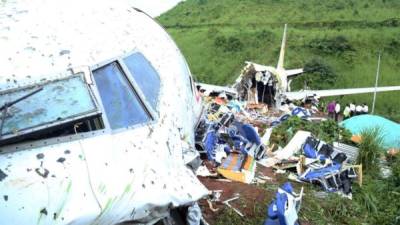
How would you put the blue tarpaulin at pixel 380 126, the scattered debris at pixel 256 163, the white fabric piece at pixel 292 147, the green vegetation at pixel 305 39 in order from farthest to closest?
the green vegetation at pixel 305 39
the blue tarpaulin at pixel 380 126
the white fabric piece at pixel 292 147
the scattered debris at pixel 256 163

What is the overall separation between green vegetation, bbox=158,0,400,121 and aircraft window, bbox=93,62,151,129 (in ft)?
96.9

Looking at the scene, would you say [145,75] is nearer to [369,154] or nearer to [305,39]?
[369,154]

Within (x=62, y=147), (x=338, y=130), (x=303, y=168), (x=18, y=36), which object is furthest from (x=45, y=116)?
(x=338, y=130)

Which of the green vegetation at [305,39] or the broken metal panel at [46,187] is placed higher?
the broken metal panel at [46,187]

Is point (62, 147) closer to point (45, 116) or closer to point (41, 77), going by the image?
point (45, 116)

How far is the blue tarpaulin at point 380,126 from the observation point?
61.3 feet

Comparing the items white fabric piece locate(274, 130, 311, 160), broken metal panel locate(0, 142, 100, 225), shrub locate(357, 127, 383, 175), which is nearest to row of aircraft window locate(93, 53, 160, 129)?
broken metal panel locate(0, 142, 100, 225)

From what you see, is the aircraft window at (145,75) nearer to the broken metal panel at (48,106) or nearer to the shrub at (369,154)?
the broken metal panel at (48,106)

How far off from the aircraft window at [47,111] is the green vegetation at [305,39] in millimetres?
30174

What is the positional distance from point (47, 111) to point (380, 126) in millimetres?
17355

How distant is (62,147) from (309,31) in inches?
2052

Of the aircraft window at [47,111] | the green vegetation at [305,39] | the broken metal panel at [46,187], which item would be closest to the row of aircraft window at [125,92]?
the aircraft window at [47,111]

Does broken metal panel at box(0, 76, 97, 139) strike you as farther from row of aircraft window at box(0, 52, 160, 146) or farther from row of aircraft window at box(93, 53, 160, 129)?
row of aircraft window at box(93, 53, 160, 129)

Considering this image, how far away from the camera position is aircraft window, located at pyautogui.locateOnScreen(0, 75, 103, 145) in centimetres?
381
